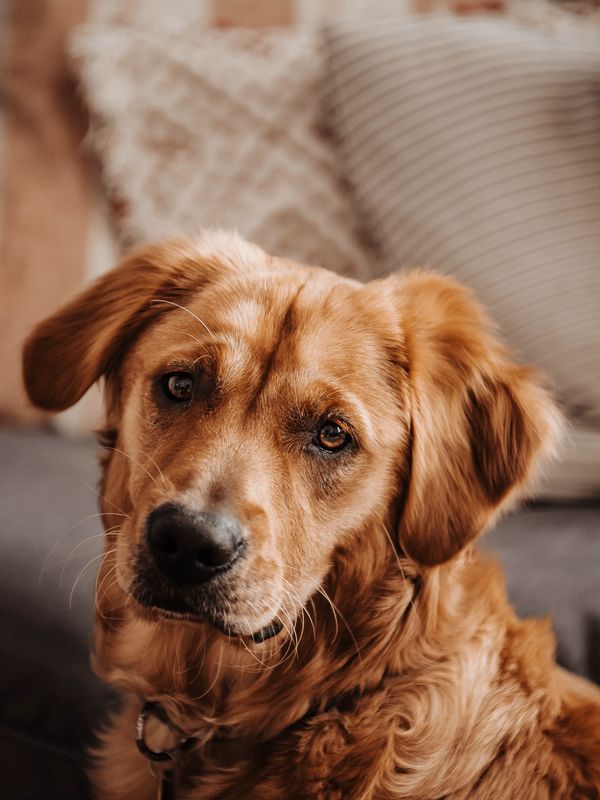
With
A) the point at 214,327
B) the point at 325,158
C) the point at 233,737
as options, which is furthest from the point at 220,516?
the point at 325,158

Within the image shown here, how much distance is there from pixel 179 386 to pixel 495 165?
124cm

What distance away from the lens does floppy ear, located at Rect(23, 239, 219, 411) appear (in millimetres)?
1381

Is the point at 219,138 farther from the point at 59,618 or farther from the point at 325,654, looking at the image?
the point at 325,654

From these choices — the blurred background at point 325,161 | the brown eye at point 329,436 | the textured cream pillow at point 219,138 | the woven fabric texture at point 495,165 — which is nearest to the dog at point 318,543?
the brown eye at point 329,436

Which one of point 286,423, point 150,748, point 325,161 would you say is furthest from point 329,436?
point 325,161

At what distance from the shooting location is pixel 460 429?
4.29 ft

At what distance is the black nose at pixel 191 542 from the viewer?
108cm

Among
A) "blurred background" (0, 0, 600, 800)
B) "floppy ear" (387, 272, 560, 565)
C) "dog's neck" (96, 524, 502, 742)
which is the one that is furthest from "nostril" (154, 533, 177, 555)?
"blurred background" (0, 0, 600, 800)

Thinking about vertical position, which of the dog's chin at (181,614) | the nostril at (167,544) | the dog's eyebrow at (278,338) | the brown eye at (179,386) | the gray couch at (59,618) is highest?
the dog's eyebrow at (278,338)

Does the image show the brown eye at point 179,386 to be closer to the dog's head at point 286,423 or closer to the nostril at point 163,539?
the dog's head at point 286,423

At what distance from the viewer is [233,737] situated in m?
1.31

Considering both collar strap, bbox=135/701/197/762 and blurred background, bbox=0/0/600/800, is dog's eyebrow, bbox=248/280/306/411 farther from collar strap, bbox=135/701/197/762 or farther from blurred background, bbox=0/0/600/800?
blurred background, bbox=0/0/600/800

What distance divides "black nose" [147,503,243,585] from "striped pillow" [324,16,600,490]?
46.3 inches

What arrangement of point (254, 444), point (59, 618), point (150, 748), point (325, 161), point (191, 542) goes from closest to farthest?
point (191, 542)
point (254, 444)
point (150, 748)
point (59, 618)
point (325, 161)
